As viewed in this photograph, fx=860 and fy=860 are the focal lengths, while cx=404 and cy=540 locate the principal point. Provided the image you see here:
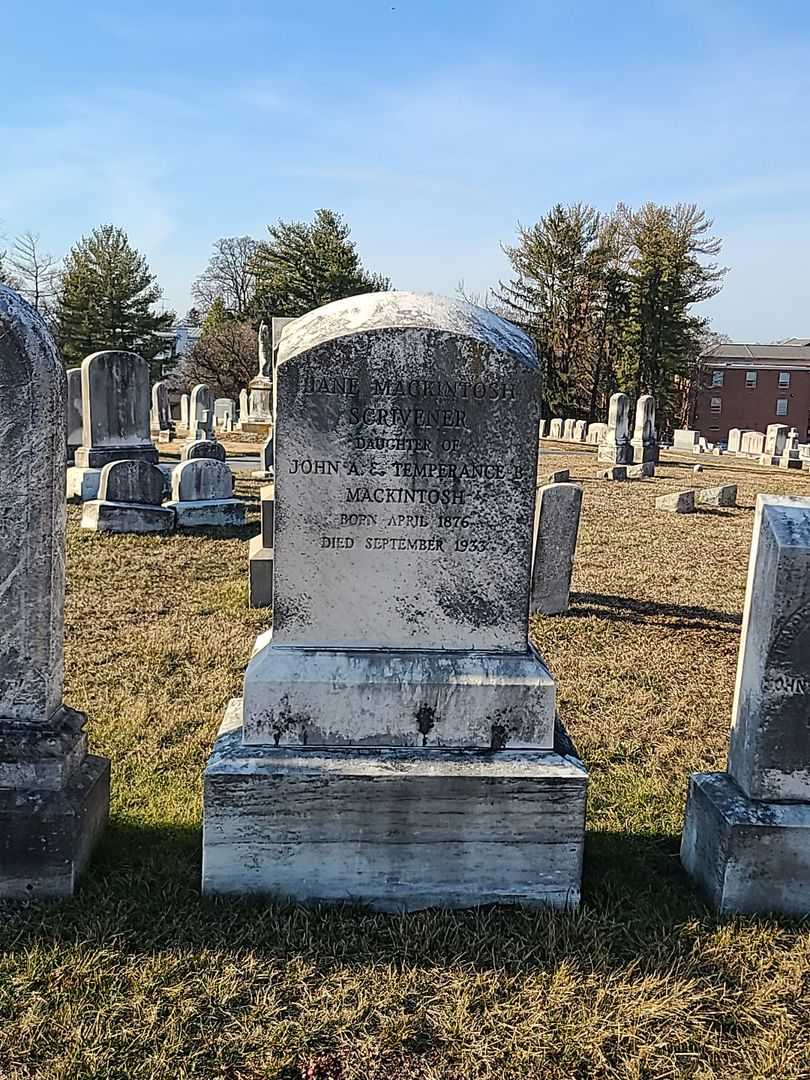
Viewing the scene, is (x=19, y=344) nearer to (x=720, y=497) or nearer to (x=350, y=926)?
(x=350, y=926)

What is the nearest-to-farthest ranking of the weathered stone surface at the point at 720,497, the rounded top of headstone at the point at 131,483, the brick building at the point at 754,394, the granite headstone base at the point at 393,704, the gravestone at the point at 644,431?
the granite headstone base at the point at 393,704 < the rounded top of headstone at the point at 131,483 < the weathered stone surface at the point at 720,497 < the gravestone at the point at 644,431 < the brick building at the point at 754,394

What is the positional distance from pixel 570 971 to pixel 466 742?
0.87 metres

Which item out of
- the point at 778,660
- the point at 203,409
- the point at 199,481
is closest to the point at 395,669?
the point at 778,660

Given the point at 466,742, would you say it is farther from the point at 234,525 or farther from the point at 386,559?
the point at 234,525

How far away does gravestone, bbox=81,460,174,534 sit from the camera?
424 inches

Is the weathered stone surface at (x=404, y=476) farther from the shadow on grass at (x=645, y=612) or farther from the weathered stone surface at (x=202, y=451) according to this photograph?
the weathered stone surface at (x=202, y=451)

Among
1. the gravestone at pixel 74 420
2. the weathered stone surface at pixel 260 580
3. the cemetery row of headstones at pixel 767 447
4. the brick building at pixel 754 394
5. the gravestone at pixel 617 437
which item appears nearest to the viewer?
the weathered stone surface at pixel 260 580

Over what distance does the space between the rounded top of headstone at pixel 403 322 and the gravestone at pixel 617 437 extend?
19863 mm

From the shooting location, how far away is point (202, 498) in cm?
1176

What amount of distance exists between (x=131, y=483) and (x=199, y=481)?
0.96 m

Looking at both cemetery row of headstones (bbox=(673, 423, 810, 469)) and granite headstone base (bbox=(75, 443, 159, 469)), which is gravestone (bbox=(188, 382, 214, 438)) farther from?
cemetery row of headstones (bbox=(673, 423, 810, 469))

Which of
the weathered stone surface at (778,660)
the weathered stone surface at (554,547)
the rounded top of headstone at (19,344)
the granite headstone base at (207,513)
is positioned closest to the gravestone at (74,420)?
the granite headstone base at (207,513)

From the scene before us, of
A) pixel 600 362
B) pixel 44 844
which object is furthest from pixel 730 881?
pixel 600 362

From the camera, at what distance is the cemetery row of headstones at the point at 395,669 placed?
3.11 m
